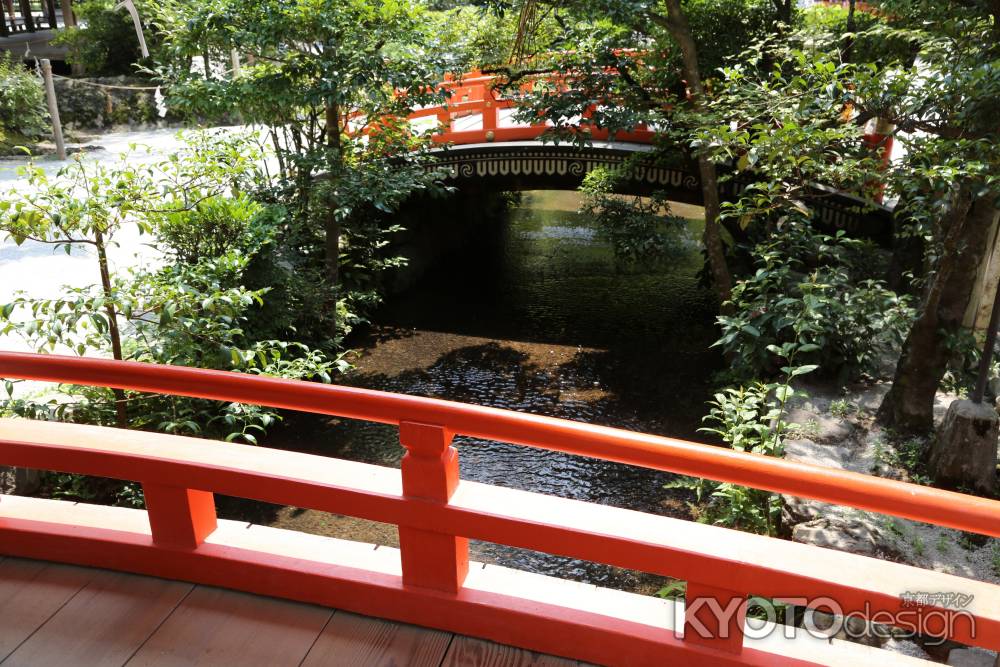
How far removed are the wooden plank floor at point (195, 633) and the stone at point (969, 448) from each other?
12.0 feet

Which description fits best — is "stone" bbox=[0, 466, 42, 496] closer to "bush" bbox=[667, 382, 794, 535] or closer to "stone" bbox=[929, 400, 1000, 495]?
"bush" bbox=[667, 382, 794, 535]

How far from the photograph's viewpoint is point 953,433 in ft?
15.4

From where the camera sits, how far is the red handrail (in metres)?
1.72

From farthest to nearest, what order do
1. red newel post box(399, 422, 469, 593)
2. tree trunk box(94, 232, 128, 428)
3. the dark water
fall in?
the dark water, tree trunk box(94, 232, 128, 428), red newel post box(399, 422, 469, 593)

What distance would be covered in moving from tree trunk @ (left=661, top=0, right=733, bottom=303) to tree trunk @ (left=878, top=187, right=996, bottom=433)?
2.27 metres

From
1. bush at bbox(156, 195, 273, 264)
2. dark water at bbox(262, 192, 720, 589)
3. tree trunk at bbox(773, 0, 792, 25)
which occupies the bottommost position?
dark water at bbox(262, 192, 720, 589)

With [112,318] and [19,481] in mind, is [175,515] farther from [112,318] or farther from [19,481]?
[19,481]

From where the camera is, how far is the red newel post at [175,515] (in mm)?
2338

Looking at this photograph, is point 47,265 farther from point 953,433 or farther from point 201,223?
point 953,433

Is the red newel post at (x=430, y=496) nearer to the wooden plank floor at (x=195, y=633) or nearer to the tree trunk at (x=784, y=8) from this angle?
the wooden plank floor at (x=195, y=633)

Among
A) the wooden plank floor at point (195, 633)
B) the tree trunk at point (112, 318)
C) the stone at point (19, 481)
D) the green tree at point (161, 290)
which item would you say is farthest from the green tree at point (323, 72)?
the wooden plank floor at point (195, 633)

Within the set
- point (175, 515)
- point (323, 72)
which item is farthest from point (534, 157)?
point (175, 515)

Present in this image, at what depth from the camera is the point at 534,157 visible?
10.6m

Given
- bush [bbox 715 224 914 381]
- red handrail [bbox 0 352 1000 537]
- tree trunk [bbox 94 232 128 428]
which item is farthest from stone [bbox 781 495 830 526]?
tree trunk [bbox 94 232 128 428]
